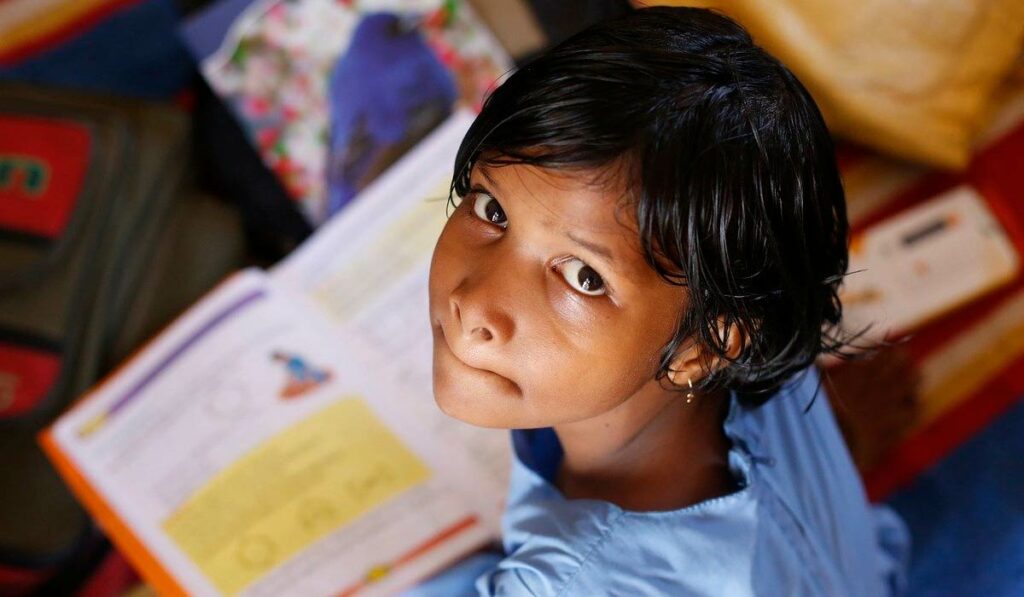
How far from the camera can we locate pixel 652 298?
474mm

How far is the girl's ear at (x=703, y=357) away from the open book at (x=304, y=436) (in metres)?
0.31

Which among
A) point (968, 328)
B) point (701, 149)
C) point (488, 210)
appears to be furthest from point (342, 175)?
point (968, 328)

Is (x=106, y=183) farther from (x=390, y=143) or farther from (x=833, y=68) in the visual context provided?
(x=833, y=68)

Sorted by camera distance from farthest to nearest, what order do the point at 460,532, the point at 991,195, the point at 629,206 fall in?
the point at 991,195 < the point at 460,532 < the point at 629,206

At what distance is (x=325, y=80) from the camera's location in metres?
0.88

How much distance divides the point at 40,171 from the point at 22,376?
185 mm

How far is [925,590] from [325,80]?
757 millimetres

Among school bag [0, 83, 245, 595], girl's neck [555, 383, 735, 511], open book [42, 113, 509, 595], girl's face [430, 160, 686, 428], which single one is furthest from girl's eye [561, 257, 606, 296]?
school bag [0, 83, 245, 595]

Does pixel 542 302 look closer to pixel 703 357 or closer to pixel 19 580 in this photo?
pixel 703 357

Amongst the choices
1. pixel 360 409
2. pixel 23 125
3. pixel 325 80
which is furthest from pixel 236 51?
pixel 360 409

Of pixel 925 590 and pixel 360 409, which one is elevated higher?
pixel 360 409

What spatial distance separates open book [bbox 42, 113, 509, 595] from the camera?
78 centimetres

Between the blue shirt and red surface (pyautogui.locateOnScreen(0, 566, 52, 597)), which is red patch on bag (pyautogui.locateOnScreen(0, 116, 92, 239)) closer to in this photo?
red surface (pyautogui.locateOnScreen(0, 566, 52, 597))

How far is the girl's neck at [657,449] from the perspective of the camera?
0.59m
